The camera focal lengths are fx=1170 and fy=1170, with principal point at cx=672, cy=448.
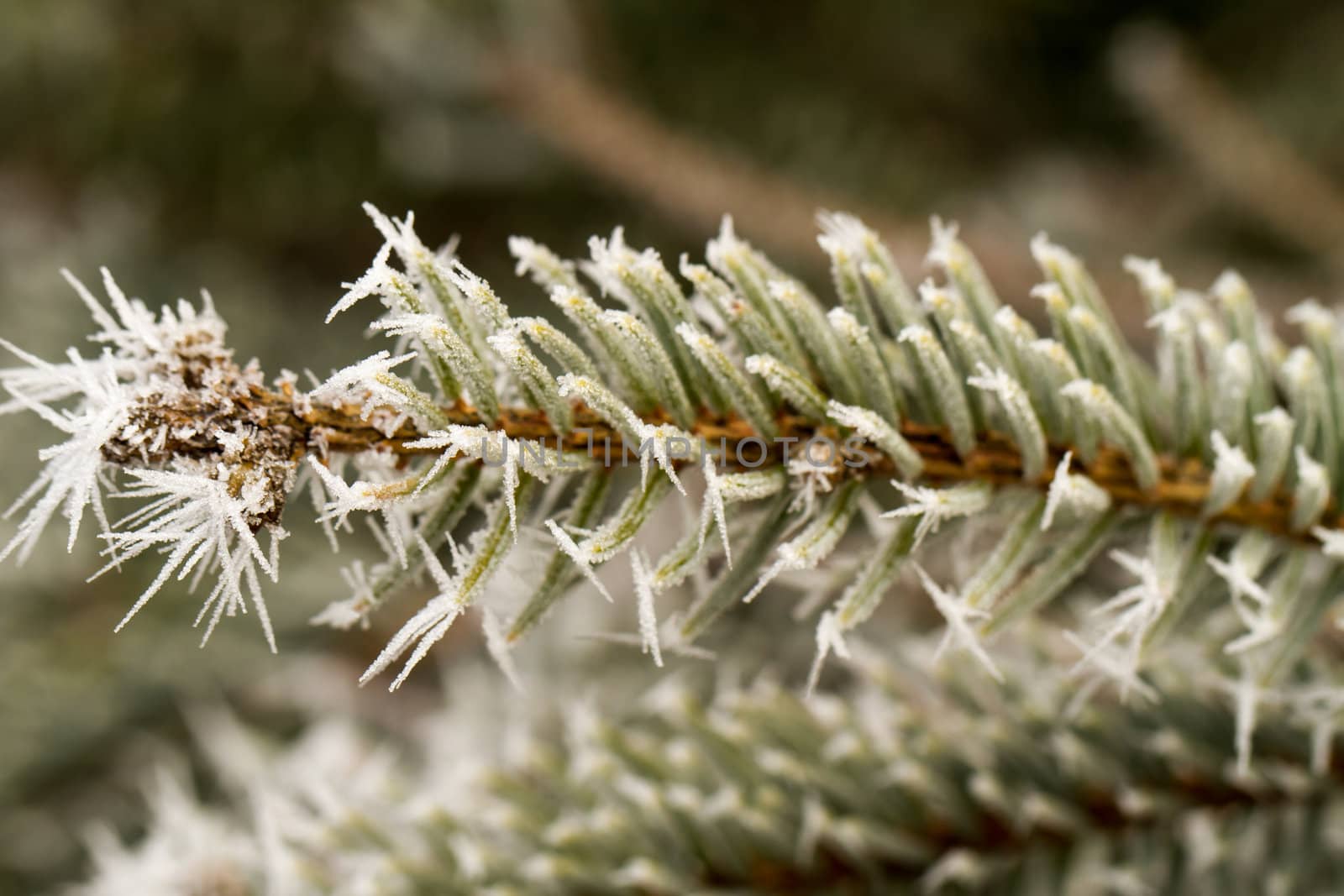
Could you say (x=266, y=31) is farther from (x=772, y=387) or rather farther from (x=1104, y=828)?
(x=1104, y=828)

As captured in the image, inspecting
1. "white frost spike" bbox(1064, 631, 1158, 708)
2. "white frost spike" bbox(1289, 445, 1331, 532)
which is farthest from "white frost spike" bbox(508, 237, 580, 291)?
"white frost spike" bbox(1289, 445, 1331, 532)

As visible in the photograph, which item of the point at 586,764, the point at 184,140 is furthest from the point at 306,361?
the point at 586,764

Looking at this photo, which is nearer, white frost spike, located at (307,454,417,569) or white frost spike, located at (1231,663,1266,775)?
white frost spike, located at (307,454,417,569)

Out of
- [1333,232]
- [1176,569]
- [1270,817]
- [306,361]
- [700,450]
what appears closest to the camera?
[700,450]

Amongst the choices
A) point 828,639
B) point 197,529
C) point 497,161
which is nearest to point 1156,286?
point 828,639

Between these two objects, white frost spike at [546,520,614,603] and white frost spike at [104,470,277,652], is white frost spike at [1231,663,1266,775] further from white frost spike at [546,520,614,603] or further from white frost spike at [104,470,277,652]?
white frost spike at [104,470,277,652]

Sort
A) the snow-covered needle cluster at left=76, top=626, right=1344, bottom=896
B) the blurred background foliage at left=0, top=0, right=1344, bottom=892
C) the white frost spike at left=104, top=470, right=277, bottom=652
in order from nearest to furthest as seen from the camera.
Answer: the white frost spike at left=104, top=470, right=277, bottom=652
the snow-covered needle cluster at left=76, top=626, right=1344, bottom=896
the blurred background foliage at left=0, top=0, right=1344, bottom=892
